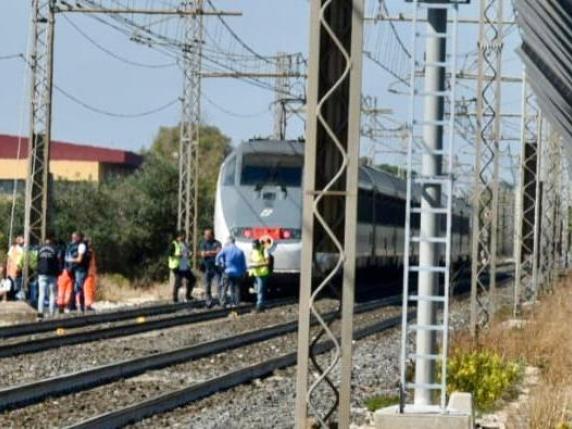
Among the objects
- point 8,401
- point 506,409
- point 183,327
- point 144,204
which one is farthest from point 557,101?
point 144,204

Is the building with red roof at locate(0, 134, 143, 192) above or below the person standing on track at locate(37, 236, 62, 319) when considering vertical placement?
above

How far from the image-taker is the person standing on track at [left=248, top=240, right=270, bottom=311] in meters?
35.5

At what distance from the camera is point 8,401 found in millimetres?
16859

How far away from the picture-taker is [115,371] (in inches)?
794

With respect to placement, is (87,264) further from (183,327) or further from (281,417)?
(281,417)

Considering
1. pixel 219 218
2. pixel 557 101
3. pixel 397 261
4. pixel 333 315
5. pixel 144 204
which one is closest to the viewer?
pixel 333 315

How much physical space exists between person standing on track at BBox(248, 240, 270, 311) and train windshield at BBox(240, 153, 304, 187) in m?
1.97

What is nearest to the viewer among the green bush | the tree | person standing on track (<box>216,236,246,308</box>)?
the green bush

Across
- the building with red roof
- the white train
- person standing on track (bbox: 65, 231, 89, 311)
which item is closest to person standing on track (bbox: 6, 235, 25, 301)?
person standing on track (bbox: 65, 231, 89, 311)

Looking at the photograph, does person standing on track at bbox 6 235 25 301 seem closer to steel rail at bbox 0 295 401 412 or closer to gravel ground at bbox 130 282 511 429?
steel rail at bbox 0 295 401 412

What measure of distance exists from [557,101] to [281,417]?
4.21 meters

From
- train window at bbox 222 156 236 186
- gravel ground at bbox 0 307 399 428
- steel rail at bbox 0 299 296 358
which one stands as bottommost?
gravel ground at bbox 0 307 399 428

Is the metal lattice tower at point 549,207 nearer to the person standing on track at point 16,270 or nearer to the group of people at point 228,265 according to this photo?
the group of people at point 228,265

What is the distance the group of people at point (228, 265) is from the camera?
35.5 metres
